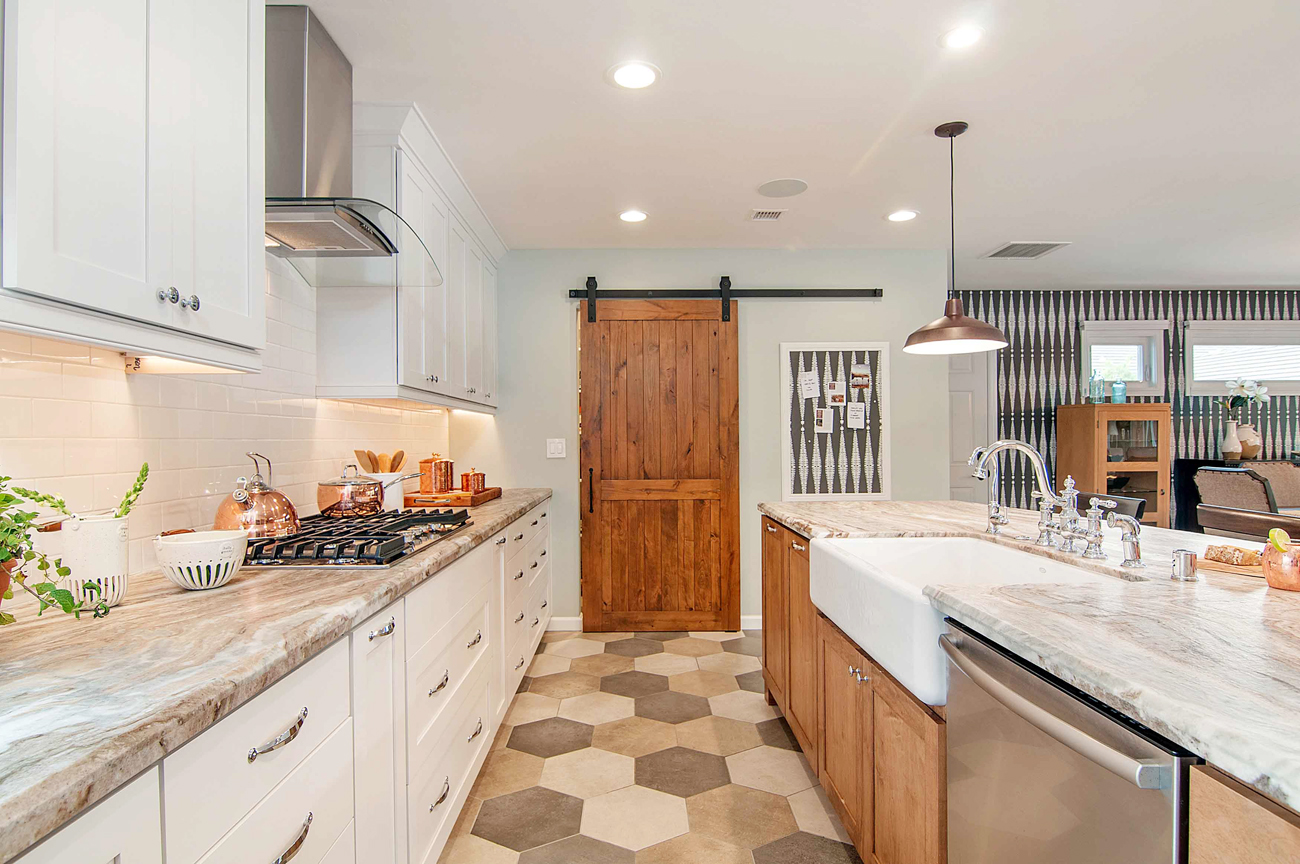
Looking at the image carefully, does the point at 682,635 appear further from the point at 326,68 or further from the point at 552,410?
the point at 326,68

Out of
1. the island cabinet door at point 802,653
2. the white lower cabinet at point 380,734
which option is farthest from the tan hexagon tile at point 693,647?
the white lower cabinet at point 380,734

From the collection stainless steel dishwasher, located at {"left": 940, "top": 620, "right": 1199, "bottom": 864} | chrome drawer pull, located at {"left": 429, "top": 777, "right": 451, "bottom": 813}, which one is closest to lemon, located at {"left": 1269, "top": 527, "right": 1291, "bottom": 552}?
stainless steel dishwasher, located at {"left": 940, "top": 620, "right": 1199, "bottom": 864}

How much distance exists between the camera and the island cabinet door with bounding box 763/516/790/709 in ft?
8.28

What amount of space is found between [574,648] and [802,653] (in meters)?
1.82

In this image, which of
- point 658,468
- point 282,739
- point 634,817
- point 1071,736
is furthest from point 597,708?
point 1071,736

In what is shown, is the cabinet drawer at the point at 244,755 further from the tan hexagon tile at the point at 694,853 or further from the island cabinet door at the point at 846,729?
the island cabinet door at the point at 846,729

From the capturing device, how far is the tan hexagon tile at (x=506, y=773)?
2.19 meters

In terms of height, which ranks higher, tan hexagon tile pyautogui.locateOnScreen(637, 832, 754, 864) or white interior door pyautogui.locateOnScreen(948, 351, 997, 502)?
white interior door pyautogui.locateOnScreen(948, 351, 997, 502)

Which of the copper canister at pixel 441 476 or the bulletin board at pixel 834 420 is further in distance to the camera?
the bulletin board at pixel 834 420

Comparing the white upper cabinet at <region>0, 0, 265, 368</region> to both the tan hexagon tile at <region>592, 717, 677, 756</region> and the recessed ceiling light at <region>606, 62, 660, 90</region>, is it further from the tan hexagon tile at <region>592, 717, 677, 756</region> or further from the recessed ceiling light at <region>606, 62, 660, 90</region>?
the tan hexagon tile at <region>592, 717, 677, 756</region>

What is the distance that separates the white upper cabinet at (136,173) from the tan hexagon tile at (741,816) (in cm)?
187

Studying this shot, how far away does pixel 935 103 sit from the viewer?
2.37m

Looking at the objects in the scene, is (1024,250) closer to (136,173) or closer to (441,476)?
(441,476)

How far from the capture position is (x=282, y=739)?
974 mm
